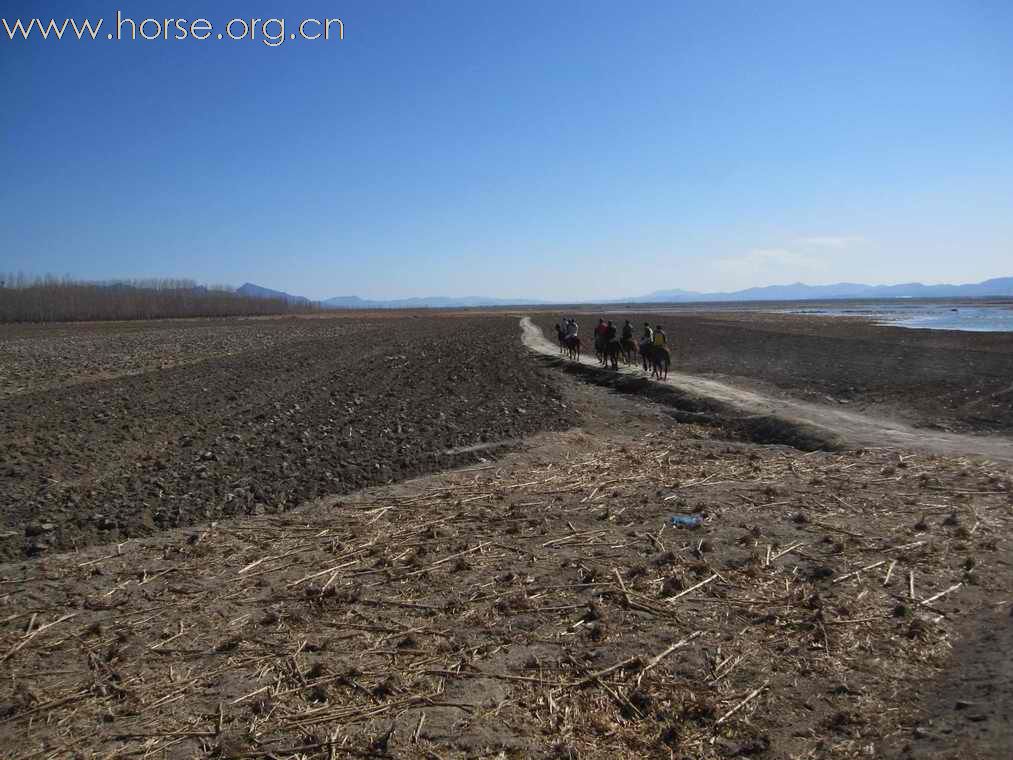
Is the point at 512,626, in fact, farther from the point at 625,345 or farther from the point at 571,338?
the point at 571,338

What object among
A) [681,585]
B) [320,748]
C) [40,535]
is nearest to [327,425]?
[40,535]

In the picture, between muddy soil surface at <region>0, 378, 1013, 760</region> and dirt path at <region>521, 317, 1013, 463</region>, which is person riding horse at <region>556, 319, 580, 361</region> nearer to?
dirt path at <region>521, 317, 1013, 463</region>

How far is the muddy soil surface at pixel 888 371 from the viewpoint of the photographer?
51.5 ft

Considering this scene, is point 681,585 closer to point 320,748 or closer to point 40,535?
point 320,748

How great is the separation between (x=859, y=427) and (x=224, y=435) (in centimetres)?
1159

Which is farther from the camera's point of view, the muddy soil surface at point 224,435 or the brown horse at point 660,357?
the brown horse at point 660,357

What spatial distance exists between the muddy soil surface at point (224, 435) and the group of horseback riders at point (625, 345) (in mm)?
2592

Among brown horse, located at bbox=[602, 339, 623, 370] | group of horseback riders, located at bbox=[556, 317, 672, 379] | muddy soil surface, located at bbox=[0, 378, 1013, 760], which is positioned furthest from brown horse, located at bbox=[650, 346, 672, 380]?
muddy soil surface, located at bbox=[0, 378, 1013, 760]

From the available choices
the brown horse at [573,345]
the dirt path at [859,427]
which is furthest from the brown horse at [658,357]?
the brown horse at [573,345]

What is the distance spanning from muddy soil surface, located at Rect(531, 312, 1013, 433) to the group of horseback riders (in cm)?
233

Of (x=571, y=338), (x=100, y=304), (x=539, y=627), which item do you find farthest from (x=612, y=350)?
(x=100, y=304)

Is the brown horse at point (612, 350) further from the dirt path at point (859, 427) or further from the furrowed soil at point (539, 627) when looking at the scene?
the furrowed soil at point (539, 627)

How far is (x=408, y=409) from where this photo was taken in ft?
52.0

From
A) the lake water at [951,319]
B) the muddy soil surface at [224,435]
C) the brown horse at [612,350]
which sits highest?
the brown horse at [612,350]
